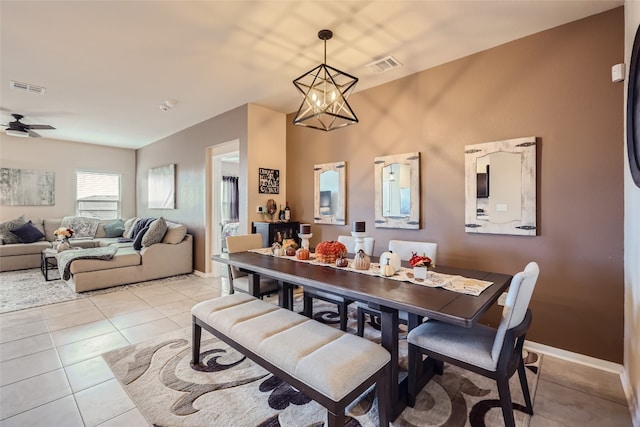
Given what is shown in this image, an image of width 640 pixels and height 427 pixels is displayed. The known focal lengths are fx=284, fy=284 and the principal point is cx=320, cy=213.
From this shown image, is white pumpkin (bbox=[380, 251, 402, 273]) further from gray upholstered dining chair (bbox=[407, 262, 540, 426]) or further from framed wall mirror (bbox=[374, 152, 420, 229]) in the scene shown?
framed wall mirror (bbox=[374, 152, 420, 229])

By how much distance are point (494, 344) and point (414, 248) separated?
1.25m

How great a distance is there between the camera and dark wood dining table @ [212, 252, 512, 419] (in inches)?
55.2

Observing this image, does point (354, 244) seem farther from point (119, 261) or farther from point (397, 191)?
point (119, 261)

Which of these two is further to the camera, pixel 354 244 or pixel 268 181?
pixel 268 181

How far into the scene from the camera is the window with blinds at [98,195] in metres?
6.77

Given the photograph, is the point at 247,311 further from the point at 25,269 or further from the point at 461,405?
the point at 25,269

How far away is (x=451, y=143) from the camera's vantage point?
2.95 m

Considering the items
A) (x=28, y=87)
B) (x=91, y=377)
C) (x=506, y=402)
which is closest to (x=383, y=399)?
(x=506, y=402)

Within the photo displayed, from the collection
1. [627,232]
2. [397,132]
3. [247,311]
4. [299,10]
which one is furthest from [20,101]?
[627,232]

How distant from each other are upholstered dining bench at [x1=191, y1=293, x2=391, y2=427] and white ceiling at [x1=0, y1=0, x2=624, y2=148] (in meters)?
2.29

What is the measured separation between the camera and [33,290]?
4.13 m

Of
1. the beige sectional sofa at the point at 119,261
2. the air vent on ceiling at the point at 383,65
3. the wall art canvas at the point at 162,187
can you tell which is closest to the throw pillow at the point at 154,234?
the beige sectional sofa at the point at 119,261

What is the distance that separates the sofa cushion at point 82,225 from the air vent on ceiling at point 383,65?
6806 mm

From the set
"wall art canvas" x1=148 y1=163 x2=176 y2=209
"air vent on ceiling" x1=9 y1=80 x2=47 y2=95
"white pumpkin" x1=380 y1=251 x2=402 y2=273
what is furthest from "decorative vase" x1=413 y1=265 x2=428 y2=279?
"wall art canvas" x1=148 y1=163 x2=176 y2=209
